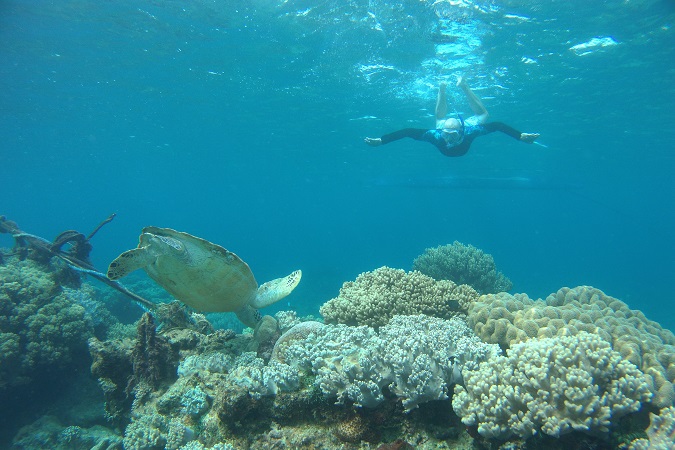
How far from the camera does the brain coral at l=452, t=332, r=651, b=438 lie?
2.62 meters

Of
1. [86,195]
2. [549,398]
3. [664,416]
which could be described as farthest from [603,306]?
[86,195]

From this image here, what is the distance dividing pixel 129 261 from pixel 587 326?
20.6 ft

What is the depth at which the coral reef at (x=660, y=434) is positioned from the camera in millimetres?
2584

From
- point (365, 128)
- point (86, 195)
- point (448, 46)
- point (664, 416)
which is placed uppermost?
A: point (86, 195)

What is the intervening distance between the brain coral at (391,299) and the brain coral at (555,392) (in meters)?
2.50

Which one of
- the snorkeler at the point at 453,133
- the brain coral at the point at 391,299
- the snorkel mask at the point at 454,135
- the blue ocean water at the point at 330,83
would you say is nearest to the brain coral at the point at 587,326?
the brain coral at the point at 391,299

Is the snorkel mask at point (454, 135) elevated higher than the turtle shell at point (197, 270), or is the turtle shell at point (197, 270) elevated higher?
the snorkel mask at point (454, 135)

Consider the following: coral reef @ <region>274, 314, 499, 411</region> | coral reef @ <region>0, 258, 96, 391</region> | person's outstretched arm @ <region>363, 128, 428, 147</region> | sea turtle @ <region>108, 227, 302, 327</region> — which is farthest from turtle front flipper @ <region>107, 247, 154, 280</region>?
person's outstretched arm @ <region>363, 128, 428, 147</region>

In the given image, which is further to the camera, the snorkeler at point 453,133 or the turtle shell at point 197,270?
the snorkeler at point 453,133

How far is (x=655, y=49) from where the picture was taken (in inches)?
655

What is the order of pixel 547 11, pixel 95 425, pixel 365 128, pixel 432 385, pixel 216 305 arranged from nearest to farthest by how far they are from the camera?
pixel 432 385 < pixel 216 305 < pixel 95 425 < pixel 547 11 < pixel 365 128

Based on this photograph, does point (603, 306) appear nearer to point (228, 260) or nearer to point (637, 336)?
point (637, 336)

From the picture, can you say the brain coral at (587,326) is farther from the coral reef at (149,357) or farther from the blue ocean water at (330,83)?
the blue ocean water at (330,83)

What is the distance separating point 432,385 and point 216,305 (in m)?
4.18
